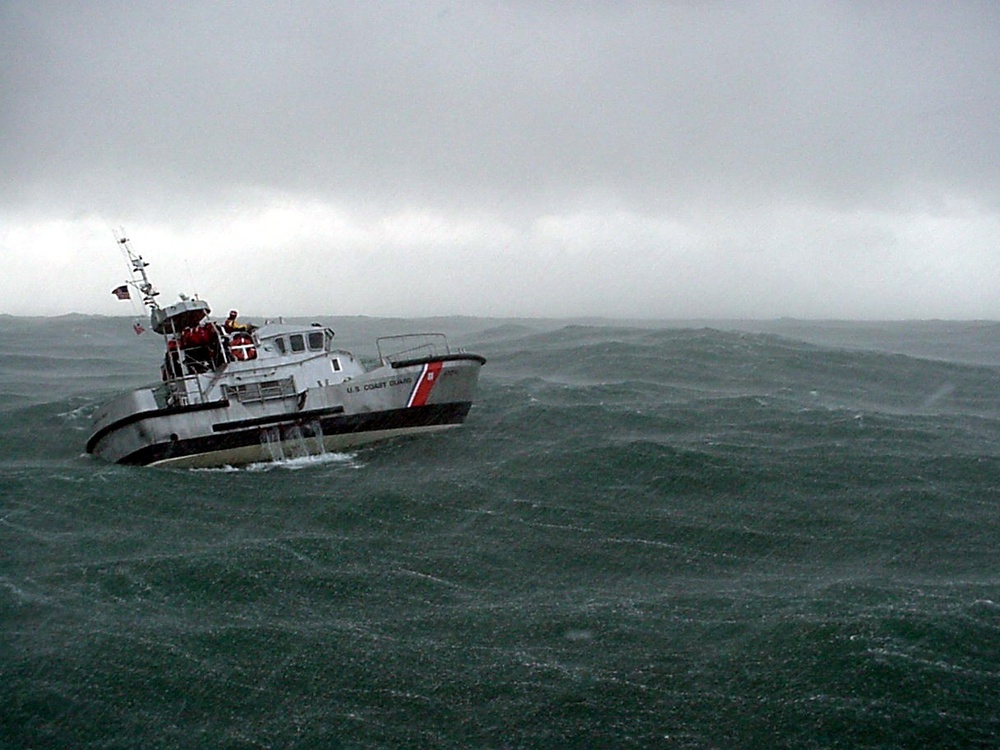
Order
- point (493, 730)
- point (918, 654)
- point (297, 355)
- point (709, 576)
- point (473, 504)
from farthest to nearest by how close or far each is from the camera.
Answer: point (297, 355) < point (473, 504) < point (709, 576) < point (918, 654) < point (493, 730)

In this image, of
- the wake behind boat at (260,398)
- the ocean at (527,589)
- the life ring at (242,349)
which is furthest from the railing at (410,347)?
the life ring at (242,349)

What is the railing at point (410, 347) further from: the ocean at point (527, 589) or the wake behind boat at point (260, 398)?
the ocean at point (527, 589)

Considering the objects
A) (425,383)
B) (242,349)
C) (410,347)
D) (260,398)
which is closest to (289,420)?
(260,398)

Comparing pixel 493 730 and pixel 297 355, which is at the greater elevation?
pixel 297 355

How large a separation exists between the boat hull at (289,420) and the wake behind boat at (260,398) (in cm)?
3

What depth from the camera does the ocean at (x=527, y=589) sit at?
10.9m

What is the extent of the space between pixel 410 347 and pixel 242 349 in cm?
3263

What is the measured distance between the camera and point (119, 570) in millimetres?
15930

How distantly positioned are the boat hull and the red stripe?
1.4 inches

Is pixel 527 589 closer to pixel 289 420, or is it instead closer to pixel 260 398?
pixel 289 420

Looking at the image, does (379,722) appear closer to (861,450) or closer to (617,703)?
(617,703)

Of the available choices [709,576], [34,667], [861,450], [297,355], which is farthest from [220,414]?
[861,450]

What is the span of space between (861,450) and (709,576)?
11094 millimetres

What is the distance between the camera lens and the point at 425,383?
26.8 meters
